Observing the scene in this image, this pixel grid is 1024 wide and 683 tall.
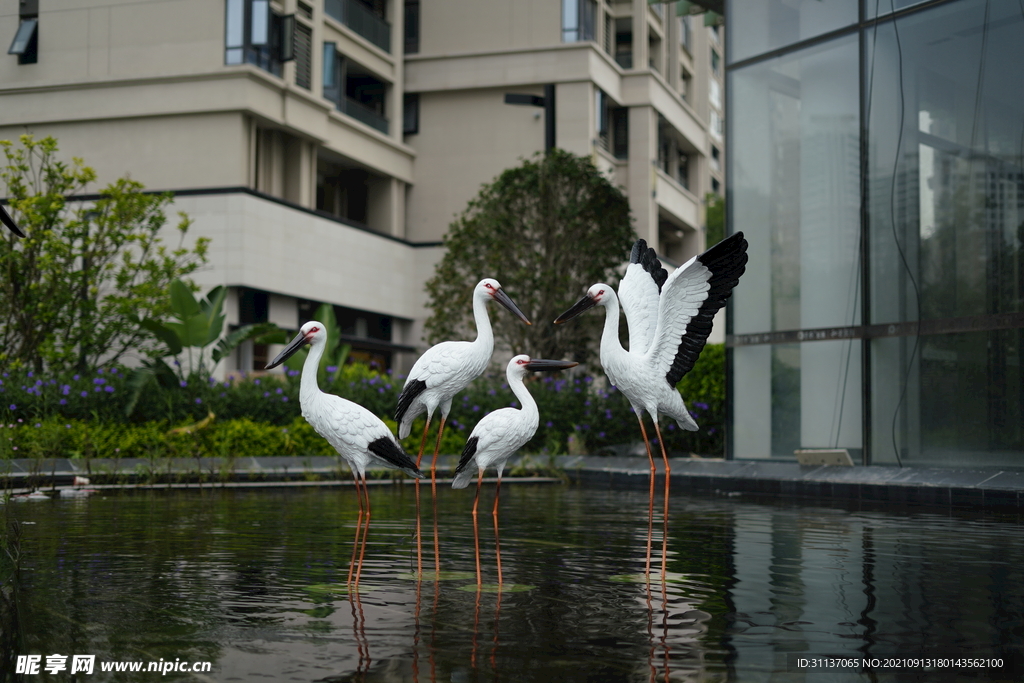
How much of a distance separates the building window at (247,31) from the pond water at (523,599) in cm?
1810

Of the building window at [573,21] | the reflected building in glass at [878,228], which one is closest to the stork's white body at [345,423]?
the reflected building in glass at [878,228]

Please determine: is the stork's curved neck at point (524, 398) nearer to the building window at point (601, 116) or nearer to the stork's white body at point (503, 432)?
the stork's white body at point (503, 432)

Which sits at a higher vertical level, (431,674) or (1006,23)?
(1006,23)

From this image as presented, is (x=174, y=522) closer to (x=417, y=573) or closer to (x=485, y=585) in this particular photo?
(x=417, y=573)

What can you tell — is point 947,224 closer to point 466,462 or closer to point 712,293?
point 712,293

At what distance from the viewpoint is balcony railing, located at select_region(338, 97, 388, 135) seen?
31714mm

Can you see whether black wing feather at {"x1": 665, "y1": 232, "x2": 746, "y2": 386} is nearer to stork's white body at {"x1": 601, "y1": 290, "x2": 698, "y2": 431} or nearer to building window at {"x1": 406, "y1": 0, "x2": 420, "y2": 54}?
stork's white body at {"x1": 601, "y1": 290, "x2": 698, "y2": 431}

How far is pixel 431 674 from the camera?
13.5 feet

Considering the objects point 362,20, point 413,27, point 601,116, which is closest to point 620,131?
point 601,116

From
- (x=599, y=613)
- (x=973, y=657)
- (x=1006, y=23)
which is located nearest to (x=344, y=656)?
(x=599, y=613)

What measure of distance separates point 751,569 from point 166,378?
12.9 metres

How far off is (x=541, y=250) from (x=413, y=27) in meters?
16.0

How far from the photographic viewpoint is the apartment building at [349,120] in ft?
84.4

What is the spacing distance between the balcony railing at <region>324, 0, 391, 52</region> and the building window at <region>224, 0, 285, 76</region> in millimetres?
5055
